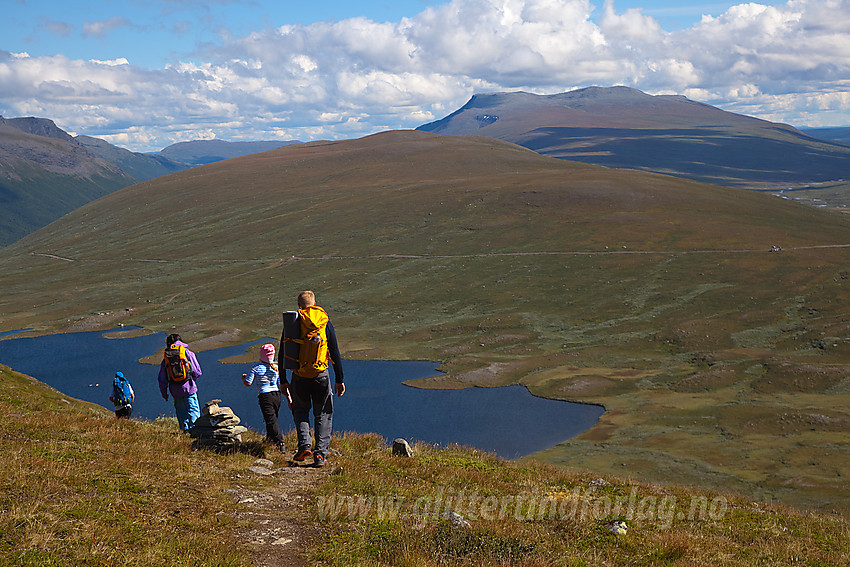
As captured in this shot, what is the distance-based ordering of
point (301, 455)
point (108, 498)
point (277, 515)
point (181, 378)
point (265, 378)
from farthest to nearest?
1. point (181, 378)
2. point (265, 378)
3. point (301, 455)
4. point (277, 515)
5. point (108, 498)

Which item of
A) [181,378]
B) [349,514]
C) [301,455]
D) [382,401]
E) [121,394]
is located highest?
[181,378]

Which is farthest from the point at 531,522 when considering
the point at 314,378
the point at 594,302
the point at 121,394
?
the point at 594,302

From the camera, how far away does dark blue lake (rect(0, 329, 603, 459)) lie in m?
76.8

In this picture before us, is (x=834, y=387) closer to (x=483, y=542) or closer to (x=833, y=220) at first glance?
(x=483, y=542)

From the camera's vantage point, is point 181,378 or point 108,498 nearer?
point 108,498

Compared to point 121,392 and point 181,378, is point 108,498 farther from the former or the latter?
point 121,392

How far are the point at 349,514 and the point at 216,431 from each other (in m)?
6.40

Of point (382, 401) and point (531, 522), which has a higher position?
point (531, 522)

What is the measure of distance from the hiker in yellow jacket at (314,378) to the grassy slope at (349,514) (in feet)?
3.16

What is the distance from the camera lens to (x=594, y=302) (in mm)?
125062

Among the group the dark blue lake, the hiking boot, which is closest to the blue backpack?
the hiking boot

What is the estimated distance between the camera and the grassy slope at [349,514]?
34.7ft

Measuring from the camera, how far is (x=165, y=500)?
41.5 feet

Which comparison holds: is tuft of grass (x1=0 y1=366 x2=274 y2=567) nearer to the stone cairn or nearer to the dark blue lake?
the stone cairn
